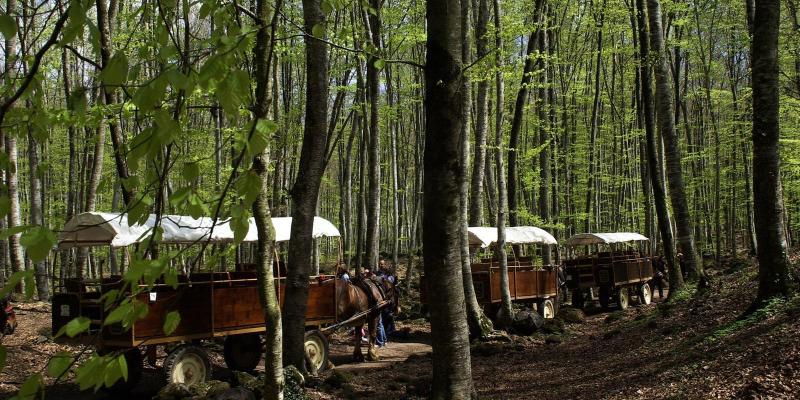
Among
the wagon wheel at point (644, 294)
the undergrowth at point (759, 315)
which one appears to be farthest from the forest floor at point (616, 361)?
the wagon wheel at point (644, 294)

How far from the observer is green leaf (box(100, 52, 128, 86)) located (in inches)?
56.6

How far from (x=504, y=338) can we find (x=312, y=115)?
785 centimetres

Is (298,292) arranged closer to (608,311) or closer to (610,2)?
(608,311)

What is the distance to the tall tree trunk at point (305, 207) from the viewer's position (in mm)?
9539

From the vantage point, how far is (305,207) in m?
9.51

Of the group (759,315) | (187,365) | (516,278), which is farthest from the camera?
(516,278)

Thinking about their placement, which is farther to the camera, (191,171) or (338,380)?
(338,380)

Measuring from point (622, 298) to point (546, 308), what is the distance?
3761 millimetres

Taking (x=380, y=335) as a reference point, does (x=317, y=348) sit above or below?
above

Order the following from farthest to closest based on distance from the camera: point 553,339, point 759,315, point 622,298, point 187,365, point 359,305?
point 622,298, point 553,339, point 359,305, point 187,365, point 759,315

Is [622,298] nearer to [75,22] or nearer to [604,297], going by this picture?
[604,297]

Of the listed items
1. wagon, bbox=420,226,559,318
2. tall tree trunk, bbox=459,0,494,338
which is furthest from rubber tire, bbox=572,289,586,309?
tall tree trunk, bbox=459,0,494,338

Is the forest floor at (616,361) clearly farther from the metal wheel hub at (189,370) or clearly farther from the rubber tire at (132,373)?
the metal wheel hub at (189,370)

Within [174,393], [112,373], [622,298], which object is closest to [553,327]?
[622,298]
